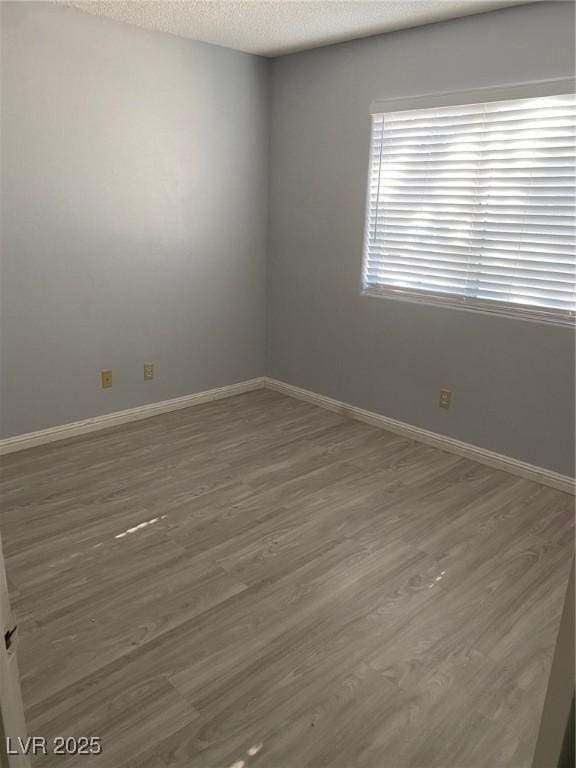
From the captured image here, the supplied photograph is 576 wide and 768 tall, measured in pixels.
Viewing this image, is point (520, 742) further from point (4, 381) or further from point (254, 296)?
point (254, 296)

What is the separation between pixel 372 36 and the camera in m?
3.44

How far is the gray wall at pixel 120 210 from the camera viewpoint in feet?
10.2

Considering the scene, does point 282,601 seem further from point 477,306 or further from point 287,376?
point 287,376

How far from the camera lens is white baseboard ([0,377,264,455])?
11.1 feet

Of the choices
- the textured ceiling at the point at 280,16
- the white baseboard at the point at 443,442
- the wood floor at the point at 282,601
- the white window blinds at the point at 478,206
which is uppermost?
the textured ceiling at the point at 280,16

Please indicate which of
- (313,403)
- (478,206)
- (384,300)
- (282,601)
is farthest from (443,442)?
(282,601)

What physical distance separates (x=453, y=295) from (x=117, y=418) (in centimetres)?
223

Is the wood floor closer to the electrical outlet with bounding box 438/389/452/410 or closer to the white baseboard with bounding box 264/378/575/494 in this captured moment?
the white baseboard with bounding box 264/378/575/494

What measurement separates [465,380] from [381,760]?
2241 millimetres

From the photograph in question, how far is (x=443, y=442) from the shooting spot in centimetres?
357

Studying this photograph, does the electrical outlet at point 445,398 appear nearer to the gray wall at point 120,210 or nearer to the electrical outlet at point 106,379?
the gray wall at point 120,210

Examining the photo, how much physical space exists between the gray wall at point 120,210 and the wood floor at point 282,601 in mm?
590

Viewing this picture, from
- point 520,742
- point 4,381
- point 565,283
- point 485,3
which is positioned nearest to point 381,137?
point 485,3

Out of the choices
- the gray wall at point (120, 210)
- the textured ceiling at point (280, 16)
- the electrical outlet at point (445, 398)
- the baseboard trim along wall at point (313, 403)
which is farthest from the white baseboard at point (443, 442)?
the textured ceiling at point (280, 16)
